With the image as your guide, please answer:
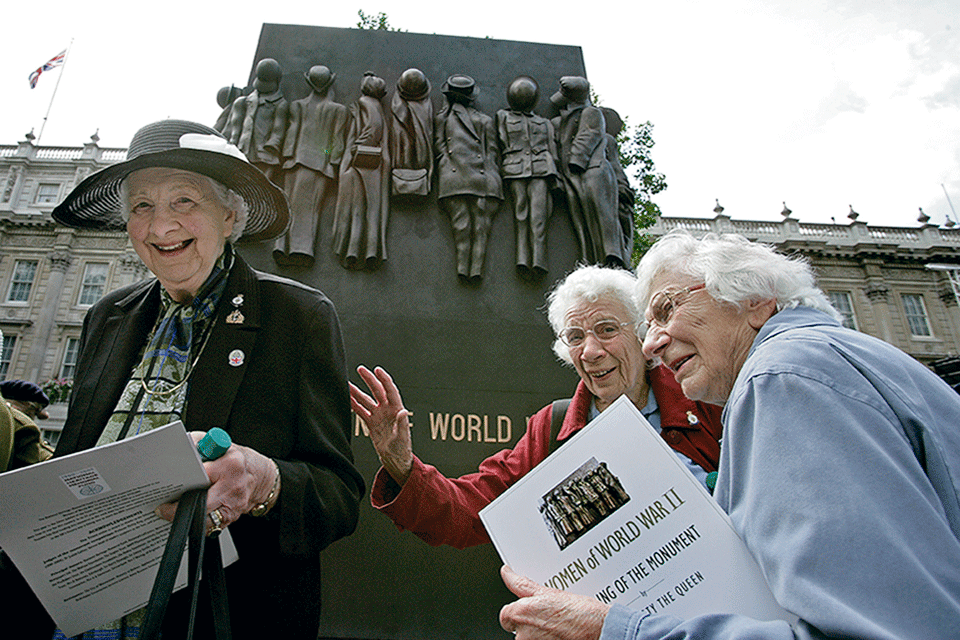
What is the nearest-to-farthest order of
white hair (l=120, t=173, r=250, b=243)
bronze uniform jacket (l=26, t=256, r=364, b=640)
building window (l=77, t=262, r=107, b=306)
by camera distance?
bronze uniform jacket (l=26, t=256, r=364, b=640), white hair (l=120, t=173, r=250, b=243), building window (l=77, t=262, r=107, b=306)

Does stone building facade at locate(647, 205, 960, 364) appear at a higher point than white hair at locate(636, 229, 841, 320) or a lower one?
higher

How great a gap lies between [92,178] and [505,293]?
2439 millimetres

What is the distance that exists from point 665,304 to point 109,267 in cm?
2754

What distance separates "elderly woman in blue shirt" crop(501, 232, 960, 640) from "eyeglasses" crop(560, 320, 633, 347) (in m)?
1.08

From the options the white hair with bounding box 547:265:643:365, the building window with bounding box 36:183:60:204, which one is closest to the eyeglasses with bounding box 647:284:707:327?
the white hair with bounding box 547:265:643:365

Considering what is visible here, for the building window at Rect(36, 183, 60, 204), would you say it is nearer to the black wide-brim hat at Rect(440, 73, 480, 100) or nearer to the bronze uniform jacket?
the black wide-brim hat at Rect(440, 73, 480, 100)

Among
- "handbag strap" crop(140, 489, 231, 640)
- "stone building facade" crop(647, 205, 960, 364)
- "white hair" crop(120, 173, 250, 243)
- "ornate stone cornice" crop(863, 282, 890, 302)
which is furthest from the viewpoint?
"ornate stone cornice" crop(863, 282, 890, 302)

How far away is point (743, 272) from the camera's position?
4.70 feet

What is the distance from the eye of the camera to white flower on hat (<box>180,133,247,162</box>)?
1643 mm

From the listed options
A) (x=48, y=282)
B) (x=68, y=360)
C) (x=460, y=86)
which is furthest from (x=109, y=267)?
(x=460, y=86)

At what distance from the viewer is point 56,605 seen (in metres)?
1.22

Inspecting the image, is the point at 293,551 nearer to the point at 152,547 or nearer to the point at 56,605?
the point at 152,547

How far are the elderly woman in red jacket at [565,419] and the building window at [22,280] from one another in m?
28.4

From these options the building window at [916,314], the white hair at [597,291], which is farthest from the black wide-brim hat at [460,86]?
the building window at [916,314]
